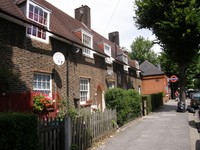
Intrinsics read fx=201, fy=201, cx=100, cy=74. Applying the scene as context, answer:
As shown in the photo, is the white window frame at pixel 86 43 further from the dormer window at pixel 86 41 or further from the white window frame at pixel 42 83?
the white window frame at pixel 42 83

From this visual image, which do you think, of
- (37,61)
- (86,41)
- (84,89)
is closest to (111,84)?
(84,89)

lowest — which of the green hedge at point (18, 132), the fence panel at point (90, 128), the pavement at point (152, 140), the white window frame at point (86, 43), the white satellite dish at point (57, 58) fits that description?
the pavement at point (152, 140)

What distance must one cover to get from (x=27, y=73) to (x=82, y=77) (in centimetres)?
514

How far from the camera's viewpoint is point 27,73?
9.14 m

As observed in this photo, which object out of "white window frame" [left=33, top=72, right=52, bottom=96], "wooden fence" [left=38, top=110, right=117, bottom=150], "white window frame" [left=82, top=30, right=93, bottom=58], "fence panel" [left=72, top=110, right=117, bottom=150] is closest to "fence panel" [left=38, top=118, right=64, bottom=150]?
"wooden fence" [left=38, top=110, right=117, bottom=150]

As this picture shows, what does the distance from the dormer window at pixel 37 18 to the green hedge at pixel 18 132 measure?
5.79m

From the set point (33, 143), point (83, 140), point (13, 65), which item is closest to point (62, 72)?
point (13, 65)

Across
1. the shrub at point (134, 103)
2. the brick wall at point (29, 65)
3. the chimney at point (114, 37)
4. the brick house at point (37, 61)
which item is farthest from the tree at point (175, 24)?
the brick wall at point (29, 65)

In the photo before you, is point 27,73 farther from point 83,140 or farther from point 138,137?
point 138,137

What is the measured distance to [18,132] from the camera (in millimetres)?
4547

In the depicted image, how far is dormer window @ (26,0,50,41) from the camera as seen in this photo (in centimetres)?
976

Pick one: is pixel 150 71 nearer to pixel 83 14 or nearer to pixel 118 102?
pixel 83 14

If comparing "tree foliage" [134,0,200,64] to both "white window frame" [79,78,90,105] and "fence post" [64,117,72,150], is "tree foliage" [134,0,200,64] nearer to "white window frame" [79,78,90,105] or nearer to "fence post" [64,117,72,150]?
"white window frame" [79,78,90,105]

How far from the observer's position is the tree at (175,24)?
1784 centimetres
